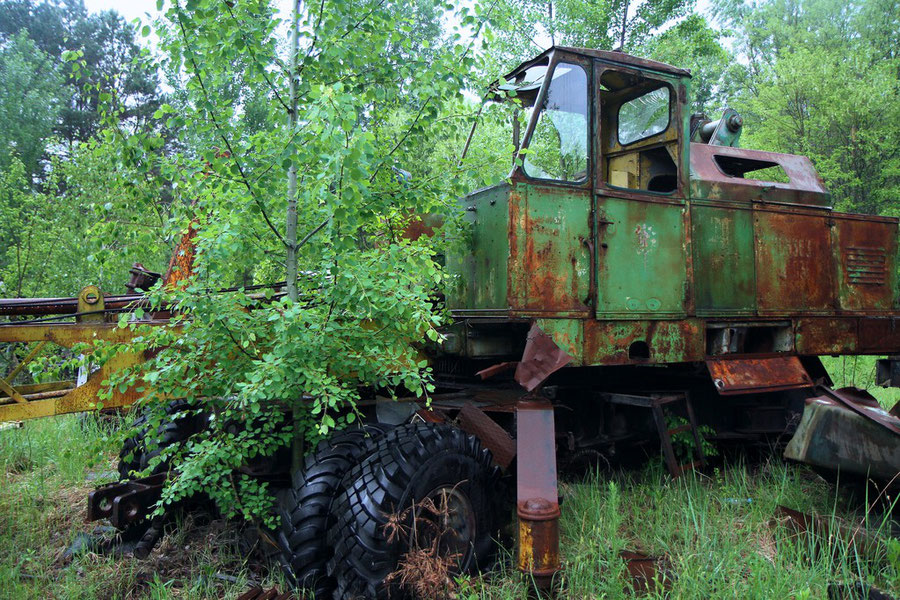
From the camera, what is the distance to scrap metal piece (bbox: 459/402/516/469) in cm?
369

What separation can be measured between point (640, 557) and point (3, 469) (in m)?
5.89

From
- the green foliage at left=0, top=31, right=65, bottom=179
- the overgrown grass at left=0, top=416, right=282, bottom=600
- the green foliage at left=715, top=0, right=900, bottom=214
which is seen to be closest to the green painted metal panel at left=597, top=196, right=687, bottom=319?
the overgrown grass at left=0, top=416, right=282, bottom=600

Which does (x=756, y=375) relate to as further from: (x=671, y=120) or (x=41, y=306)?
(x=41, y=306)

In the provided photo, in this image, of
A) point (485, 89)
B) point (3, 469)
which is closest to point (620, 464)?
point (485, 89)

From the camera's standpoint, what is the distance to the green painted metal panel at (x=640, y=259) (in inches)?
158

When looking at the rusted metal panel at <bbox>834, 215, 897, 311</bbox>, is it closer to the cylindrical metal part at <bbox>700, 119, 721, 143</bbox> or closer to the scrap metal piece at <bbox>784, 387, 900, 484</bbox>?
the cylindrical metal part at <bbox>700, 119, 721, 143</bbox>

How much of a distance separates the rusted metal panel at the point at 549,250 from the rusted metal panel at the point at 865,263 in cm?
275

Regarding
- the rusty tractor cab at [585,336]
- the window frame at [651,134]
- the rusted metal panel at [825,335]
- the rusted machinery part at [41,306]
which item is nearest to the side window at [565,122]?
the rusty tractor cab at [585,336]

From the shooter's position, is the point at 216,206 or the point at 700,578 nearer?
the point at 700,578

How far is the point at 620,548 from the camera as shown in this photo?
3492 mm

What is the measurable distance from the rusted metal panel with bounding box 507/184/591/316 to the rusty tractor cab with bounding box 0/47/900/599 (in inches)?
0.5

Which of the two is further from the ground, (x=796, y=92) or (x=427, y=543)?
(x=796, y=92)

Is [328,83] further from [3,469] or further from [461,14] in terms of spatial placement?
[3,469]

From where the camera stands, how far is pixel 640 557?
3.38 metres
